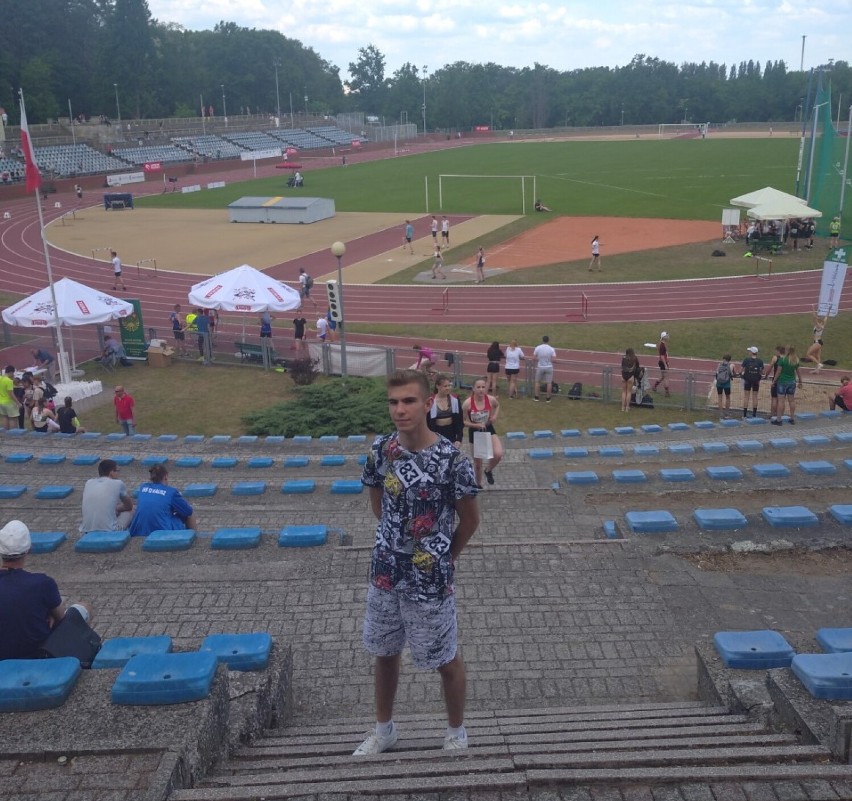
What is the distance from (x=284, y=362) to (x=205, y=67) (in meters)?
117

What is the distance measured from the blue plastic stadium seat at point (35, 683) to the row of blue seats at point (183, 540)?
3519 mm

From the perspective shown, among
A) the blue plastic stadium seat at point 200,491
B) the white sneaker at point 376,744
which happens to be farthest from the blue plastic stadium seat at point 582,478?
the white sneaker at point 376,744

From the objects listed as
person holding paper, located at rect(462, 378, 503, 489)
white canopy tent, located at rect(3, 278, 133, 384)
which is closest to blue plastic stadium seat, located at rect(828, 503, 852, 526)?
person holding paper, located at rect(462, 378, 503, 489)

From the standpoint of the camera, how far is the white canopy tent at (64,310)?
18375 millimetres

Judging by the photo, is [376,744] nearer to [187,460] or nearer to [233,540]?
[233,540]

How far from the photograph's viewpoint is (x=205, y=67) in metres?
124

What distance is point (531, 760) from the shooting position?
360 centimetres

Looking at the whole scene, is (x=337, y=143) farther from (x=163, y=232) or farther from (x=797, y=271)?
(x=797, y=271)

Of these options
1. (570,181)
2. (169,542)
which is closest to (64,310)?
(169,542)

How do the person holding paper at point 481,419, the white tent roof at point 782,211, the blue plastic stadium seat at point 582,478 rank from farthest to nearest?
1. the white tent roof at point 782,211
2. the blue plastic stadium seat at point 582,478
3. the person holding paper at point 481,419

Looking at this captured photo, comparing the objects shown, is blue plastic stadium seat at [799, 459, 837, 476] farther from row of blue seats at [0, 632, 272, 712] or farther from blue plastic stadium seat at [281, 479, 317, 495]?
Result: row of blue seats at [0, 632, 272, 712]

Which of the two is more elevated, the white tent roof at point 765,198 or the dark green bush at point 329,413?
the white tent roof at point 765,198

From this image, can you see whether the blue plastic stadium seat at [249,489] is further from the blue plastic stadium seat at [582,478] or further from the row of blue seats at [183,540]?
the blue plastic stadium seat at [582,478]

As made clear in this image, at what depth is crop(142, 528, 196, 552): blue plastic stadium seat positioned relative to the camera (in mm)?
7777
